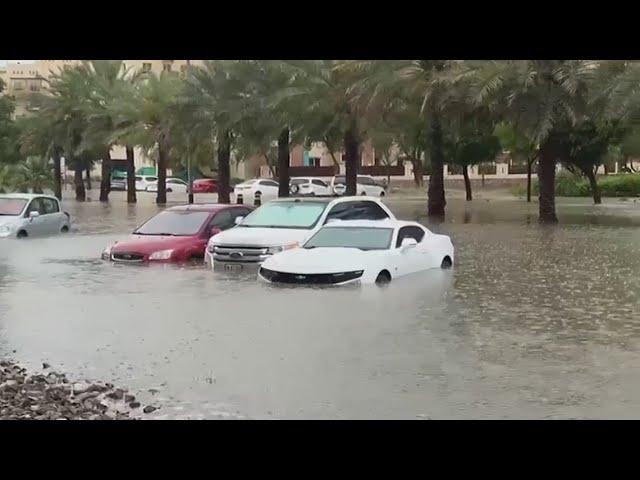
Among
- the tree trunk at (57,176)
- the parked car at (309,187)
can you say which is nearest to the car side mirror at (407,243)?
the tree trunk at (57,176)

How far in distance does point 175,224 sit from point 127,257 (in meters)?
1.88

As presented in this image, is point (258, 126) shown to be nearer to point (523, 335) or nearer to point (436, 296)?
point (436, 296)

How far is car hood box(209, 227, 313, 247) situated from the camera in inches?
760

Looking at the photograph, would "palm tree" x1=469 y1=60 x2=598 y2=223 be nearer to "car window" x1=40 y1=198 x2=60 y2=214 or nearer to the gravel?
"car window" x1=40 y1=198 x2=60 y2=214

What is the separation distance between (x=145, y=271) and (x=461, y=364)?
33.1ft

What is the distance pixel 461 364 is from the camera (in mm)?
10602

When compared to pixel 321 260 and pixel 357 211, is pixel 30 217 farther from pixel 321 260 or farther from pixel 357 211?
pixel 321 260

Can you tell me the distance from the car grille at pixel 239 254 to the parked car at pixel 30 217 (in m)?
9.85

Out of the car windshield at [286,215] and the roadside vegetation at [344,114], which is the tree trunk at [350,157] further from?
the car windshield at [286,215]

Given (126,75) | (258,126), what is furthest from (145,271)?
(126,75)

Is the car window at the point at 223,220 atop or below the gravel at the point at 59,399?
atop

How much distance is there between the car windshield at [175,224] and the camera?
21.9 meters

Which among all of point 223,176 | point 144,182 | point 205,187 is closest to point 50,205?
point 223,176
